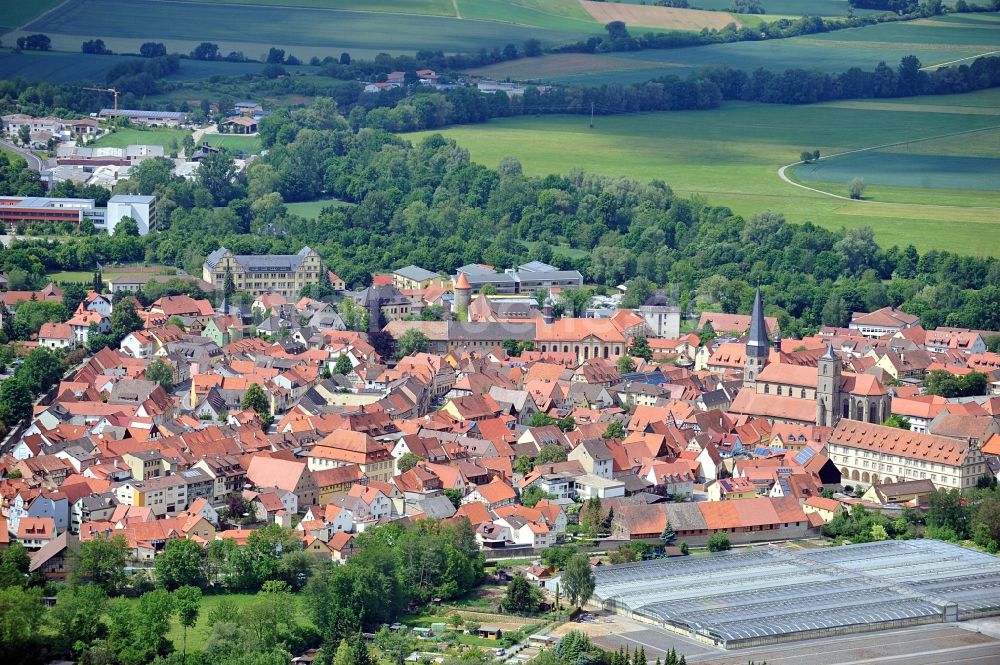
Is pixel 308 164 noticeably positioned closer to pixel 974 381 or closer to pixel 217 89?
pixel 217 89

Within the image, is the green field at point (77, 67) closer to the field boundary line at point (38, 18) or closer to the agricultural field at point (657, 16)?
the field boundary line at point (38, 18)

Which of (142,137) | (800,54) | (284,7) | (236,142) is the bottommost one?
(236,142)

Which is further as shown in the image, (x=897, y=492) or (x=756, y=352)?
(x=756, y=352)

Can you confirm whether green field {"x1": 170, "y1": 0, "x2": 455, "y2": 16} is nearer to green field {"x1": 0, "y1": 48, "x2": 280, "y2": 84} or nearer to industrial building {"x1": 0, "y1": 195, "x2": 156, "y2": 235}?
green field {"x1": 0, "y1": 48, "x2": 280, "y2": 84}

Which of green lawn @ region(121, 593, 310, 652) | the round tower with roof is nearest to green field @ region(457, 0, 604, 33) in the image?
the round tower with roof

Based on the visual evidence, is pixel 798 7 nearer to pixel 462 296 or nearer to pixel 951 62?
pixel 951 62

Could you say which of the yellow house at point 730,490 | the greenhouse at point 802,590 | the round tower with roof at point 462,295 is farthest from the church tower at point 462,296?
the greenhouse at point 802,590

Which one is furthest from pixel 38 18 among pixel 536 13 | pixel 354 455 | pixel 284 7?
pixel 354 455
